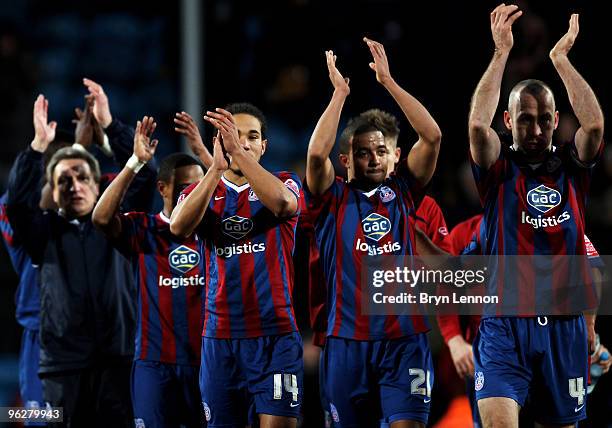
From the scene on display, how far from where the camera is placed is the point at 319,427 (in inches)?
310

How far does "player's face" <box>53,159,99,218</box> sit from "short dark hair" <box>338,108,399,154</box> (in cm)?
179

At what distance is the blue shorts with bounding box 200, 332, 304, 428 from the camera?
5.38 m

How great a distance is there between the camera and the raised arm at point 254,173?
5.33 meters

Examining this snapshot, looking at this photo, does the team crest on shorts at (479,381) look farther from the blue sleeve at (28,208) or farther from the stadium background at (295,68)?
the blue sleeve at (28,208)

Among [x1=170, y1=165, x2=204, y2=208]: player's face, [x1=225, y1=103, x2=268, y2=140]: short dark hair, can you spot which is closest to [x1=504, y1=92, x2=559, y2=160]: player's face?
[x1=225, y1=103, x2=268, y2=140]: short dark hair

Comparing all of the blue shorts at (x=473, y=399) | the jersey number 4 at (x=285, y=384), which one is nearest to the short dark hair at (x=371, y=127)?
the jersey number 4 at (x=285, y=384)

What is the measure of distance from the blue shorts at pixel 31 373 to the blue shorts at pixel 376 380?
8.69 feet

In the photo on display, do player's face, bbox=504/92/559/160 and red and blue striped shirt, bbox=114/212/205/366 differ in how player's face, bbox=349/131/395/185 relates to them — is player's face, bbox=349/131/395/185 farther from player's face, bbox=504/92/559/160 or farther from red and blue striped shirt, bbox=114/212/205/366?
red and blue striped shirt, bbox=114/212/205/366

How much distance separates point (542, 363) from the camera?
5.42 meters

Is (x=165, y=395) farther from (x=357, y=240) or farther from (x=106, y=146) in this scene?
(x=106, y=146)

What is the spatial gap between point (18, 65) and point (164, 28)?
231 centimetres

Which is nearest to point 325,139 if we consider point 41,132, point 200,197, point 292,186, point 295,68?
point 292,186

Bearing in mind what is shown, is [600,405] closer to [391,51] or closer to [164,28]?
[391,51]

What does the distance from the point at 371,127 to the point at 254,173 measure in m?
0.89
